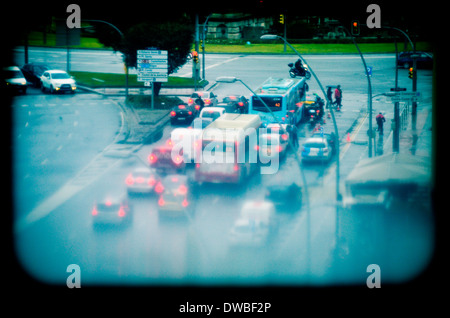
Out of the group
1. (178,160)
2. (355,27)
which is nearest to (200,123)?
(178,160)

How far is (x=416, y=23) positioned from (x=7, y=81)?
35.7 metres

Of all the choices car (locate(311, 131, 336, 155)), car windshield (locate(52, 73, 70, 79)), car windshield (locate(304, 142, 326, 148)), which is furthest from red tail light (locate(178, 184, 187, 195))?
car windshield (locate(52, 73, 70, 79))

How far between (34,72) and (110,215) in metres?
34.4

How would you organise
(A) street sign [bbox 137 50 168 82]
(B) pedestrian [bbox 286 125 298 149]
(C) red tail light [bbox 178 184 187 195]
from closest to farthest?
(C) red tail light [bbox 178 184 187 195] < (B) pedestrian [bbox 286 125 298 149] < (A) street sign [bbox 137 50 168 82]

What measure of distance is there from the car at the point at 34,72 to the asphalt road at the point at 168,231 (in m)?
15.0

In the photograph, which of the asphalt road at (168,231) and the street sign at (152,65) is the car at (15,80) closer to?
the asphalt road at (168,231)

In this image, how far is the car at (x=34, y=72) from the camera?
180 ft

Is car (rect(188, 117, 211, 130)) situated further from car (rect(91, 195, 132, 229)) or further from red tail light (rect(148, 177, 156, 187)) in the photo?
car (rect(91, 195, 132, 229))

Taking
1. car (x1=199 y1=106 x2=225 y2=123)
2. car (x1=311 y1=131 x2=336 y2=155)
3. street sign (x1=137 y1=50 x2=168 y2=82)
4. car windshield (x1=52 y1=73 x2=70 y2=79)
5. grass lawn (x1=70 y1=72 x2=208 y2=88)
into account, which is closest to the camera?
car (x1=311 y1=131 x2=336 y2=155)

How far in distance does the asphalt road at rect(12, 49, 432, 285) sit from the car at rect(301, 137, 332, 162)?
21.0 inches

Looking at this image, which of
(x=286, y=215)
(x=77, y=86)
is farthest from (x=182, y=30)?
(x=286, y=215)

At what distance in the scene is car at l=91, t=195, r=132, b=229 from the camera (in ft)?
81.6
